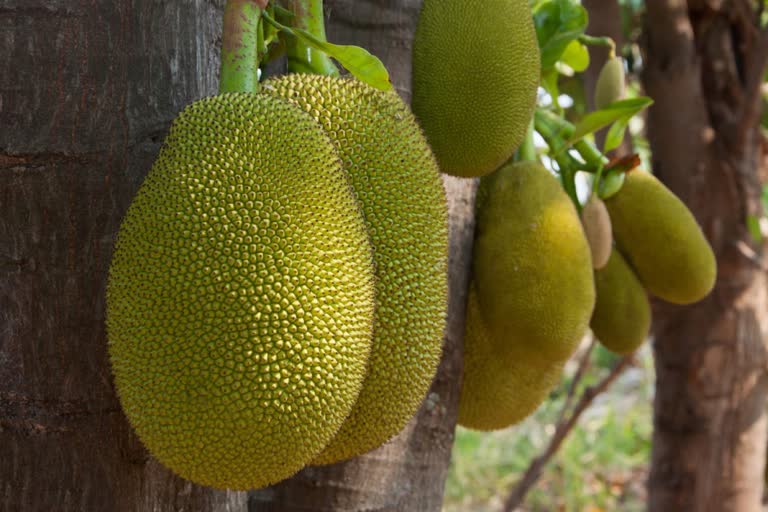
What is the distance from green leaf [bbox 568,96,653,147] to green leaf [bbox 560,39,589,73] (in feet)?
0.52

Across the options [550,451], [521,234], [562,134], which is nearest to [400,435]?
[521,234]

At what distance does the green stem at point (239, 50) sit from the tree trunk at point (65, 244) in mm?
69

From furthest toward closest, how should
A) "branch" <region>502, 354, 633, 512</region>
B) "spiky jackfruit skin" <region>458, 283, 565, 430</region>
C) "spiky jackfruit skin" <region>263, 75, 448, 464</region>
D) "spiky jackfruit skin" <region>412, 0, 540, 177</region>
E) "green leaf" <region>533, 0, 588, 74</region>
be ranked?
1. "branch" <region>502, 354, 633, 512</region>
2. "green leaf" <region>533, 0, 588, 74</region>
3. "spiky jackfruit skin" <region>458, 283, 565, 430</region>
4. "spiky jackfruit skin" <region>412, 0, 540, 177</region>
5. "spiky jackfruit skin" <region>263, 75, 448, 464</region>

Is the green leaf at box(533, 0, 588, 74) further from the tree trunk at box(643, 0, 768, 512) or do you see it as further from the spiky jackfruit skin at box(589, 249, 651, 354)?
the tree trunk at box(643, 0, 768, 512)

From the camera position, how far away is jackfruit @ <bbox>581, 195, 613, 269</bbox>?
1.05 metres

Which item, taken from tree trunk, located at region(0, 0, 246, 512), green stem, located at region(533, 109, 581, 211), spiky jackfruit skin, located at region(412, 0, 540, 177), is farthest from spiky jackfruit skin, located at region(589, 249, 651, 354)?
tree trunk, located at region(0, 0, 246, 512)

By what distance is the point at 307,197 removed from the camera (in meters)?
0.57

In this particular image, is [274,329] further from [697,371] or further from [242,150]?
[697,371]

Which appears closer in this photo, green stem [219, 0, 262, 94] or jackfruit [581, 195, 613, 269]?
green stem [219, 0, 262, 94]

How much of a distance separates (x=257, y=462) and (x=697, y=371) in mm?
1393

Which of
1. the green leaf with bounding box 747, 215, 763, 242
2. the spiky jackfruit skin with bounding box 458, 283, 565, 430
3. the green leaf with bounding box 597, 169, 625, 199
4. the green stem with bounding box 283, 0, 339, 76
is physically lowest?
the green leaf with bounding box 747, 215, 763, 242

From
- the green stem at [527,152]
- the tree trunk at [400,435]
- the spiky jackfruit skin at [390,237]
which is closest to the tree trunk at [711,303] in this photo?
the green stem at [527,152]

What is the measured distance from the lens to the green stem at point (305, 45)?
72cm

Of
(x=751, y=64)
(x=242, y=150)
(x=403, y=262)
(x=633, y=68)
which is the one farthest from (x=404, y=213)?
(x=633, y=68)
